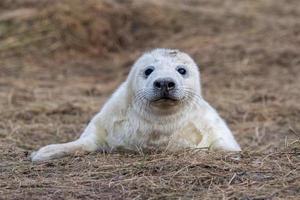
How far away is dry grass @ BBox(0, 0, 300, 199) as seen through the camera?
5773 mm

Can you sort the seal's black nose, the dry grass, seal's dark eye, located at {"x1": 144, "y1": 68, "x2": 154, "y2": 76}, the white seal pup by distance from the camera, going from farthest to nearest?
1. seal's dark eye, located at {"x1": 144, "y1": 68, "x2": 154, "y2": 76}
2. the white seal pup
3. the seal's black nose
4. the dry grass

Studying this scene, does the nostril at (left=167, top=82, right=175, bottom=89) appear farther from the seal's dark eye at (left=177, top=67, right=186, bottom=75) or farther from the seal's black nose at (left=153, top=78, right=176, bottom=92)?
the seal's dark eye at (left=177, top=67, right=186, bottom=75)

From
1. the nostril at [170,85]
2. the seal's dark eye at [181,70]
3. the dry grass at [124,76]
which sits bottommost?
the dry grass at [124,76]

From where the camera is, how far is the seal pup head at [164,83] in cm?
641

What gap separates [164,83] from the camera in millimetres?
6359

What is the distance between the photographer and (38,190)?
5641 millimetres

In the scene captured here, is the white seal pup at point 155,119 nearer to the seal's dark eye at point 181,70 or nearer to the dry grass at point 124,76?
the seal's dark eye at point 181,70

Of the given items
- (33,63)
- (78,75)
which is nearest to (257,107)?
(78,75)

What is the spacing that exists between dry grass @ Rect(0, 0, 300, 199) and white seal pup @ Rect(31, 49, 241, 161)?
19 cm

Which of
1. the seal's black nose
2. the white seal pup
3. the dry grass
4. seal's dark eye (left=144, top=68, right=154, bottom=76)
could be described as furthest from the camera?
seal's dark eye (left=144, top=68, right=154, bottom=76)

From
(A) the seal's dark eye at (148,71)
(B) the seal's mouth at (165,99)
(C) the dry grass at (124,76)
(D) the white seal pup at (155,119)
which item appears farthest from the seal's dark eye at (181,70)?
(C) the dry grass at (124,76)

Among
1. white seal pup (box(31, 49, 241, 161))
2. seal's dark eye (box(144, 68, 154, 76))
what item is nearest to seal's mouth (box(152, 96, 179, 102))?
white seal pup (box(31, 49, 241, 161))

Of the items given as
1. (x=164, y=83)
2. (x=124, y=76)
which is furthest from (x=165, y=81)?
(x=124, y=76)

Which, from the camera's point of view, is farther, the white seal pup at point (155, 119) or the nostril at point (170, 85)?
the white seal pup at point (155, 119)
